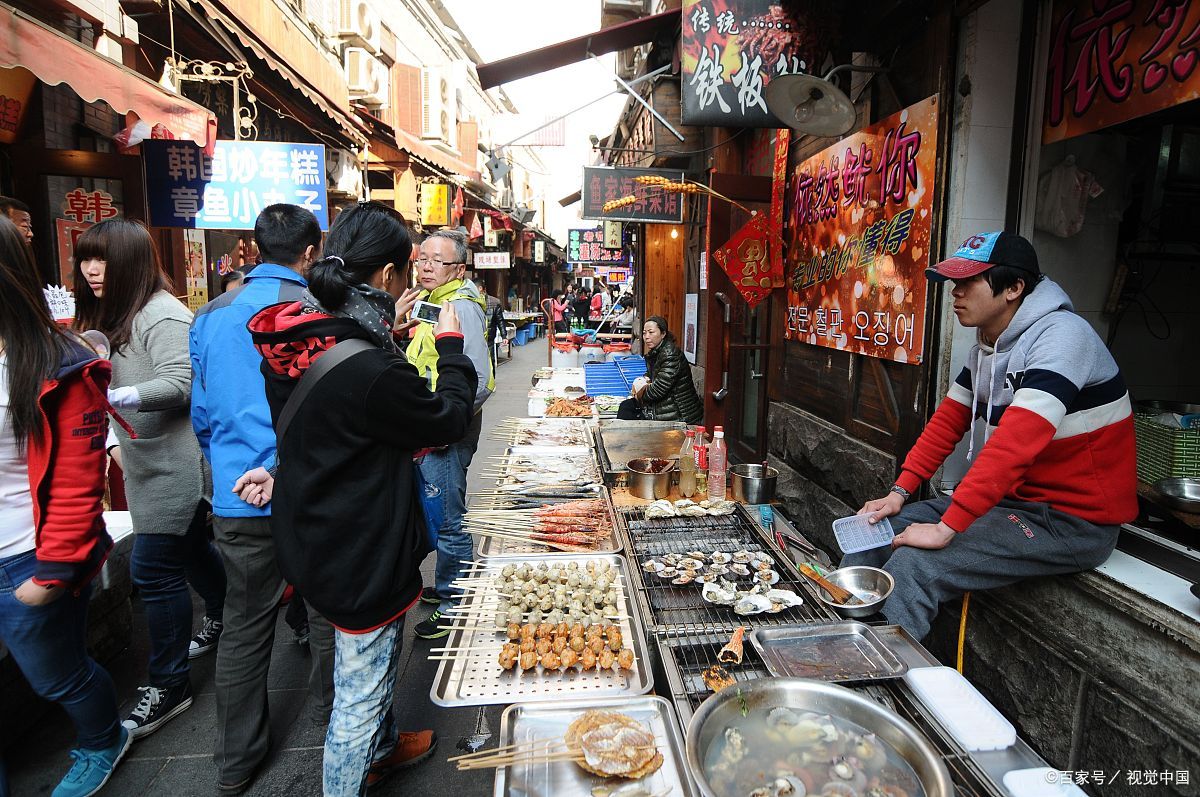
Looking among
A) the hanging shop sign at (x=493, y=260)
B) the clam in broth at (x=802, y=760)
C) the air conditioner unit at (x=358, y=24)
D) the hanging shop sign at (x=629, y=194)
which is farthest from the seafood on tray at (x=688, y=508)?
the hanging shop sign at (x=493, y=260)

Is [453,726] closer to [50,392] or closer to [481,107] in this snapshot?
[50,392]

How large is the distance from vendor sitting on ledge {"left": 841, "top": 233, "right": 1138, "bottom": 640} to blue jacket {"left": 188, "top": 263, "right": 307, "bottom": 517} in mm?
3194

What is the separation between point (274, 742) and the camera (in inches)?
135

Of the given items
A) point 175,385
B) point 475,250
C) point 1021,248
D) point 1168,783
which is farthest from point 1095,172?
point 475,250

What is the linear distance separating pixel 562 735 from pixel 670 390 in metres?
5.23

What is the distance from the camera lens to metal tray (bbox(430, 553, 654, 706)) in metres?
2.21

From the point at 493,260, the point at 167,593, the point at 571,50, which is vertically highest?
the point at 571,50

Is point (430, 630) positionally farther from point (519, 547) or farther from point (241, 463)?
point (241, 463)

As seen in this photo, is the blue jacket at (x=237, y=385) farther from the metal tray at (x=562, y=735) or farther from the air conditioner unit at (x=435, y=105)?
the air conditioner unit at (x=435, y=105)

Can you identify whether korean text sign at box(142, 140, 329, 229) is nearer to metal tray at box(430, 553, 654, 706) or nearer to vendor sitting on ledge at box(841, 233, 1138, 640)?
metal tray at box(430, 553, 654, 706)

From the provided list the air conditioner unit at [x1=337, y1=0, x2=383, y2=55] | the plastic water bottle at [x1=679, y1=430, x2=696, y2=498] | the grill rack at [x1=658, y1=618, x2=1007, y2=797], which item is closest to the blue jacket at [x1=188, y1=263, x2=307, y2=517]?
the grill rack at [x1=658, y1=618, x2=1007, y2=797]

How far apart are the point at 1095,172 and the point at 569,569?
4462 mm

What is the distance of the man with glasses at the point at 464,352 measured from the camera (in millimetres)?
4234

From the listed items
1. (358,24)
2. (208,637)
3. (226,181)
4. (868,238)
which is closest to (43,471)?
(208,637)
